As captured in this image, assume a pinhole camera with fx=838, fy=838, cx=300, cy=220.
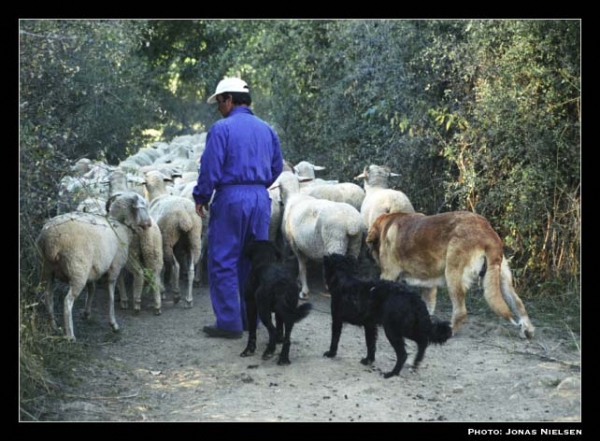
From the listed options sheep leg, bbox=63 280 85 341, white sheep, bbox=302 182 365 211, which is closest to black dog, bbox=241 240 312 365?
sheep leg, bbox=63 280 85 341

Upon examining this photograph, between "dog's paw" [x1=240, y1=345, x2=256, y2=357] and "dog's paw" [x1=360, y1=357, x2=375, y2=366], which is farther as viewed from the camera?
"dog's paw" [x1=240, y1=345, x2=256, y2=357]

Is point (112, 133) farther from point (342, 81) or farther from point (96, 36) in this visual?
point (96, 36)

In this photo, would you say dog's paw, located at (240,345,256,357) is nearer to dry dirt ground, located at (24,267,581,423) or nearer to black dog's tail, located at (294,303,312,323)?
dry dirt ground, located at (24,267,581,423)

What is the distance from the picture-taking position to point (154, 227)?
9500mm

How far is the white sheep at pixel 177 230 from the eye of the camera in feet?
32.8

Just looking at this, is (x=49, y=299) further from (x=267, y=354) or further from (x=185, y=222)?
(x=185, y=222)

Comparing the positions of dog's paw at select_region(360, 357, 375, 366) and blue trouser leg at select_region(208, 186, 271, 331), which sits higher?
blue trouser leg at select_region(208, 186, 271, 331)

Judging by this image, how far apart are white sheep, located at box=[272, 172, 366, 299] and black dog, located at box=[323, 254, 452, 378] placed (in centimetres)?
250

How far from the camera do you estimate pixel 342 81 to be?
14938 millimetres

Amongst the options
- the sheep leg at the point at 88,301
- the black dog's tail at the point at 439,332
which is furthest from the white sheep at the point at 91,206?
the black dog's tail at the point at 439,332

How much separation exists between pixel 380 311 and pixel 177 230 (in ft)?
12.5

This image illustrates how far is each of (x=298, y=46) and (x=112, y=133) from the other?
5447 mm

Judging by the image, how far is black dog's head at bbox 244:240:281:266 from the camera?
25.3 feet

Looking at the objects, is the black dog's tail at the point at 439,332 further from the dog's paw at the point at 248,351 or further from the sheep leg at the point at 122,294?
the sheep leg at the point at 122,294
